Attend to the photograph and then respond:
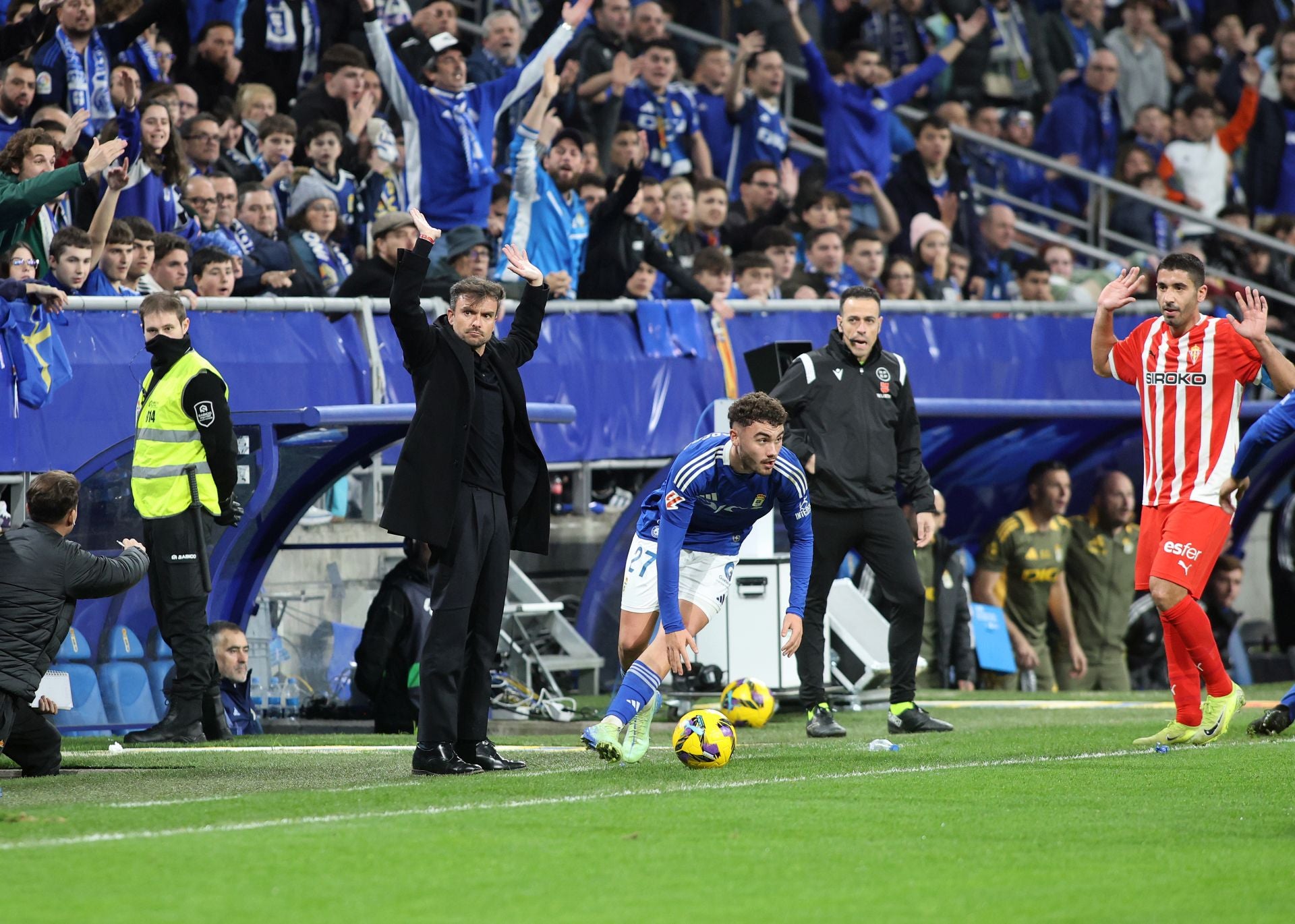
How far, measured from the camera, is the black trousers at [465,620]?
8.93m

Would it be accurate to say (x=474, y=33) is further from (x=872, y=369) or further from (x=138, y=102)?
(x=872, y=369)

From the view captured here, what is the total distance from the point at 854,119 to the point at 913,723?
969 cm

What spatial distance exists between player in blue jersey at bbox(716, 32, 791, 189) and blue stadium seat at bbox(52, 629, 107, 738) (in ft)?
30.8

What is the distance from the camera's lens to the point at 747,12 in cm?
2100

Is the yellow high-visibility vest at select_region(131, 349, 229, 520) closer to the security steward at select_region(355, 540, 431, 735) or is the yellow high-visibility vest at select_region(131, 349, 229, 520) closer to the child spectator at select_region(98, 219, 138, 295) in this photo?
the child spectator at select_region(98, 219, 138, 295)

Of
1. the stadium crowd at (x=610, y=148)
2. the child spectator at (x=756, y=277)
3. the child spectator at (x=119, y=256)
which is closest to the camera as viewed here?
the child spectator at (x=119, y=256)

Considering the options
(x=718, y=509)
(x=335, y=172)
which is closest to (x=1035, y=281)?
(x=335, y=172)

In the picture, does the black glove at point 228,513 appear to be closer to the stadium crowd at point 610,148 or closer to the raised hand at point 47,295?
the raised hand at point 47,295

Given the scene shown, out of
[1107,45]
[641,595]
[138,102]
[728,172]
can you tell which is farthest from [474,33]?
[641,595]

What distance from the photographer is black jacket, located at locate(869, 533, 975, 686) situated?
16094mm

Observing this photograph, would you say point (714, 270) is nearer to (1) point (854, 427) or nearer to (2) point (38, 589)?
(1) point (854, 427)

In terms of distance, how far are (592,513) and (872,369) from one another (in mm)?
3838

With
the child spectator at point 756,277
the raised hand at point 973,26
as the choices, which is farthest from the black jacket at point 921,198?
the child spectator at point 756,277

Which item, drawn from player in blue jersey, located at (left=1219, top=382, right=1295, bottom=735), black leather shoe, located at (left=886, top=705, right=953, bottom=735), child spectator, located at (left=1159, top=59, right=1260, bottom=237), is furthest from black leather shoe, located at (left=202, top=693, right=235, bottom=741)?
child spectator, located at (left=1159, top=59, right=1260, bottom=237)
